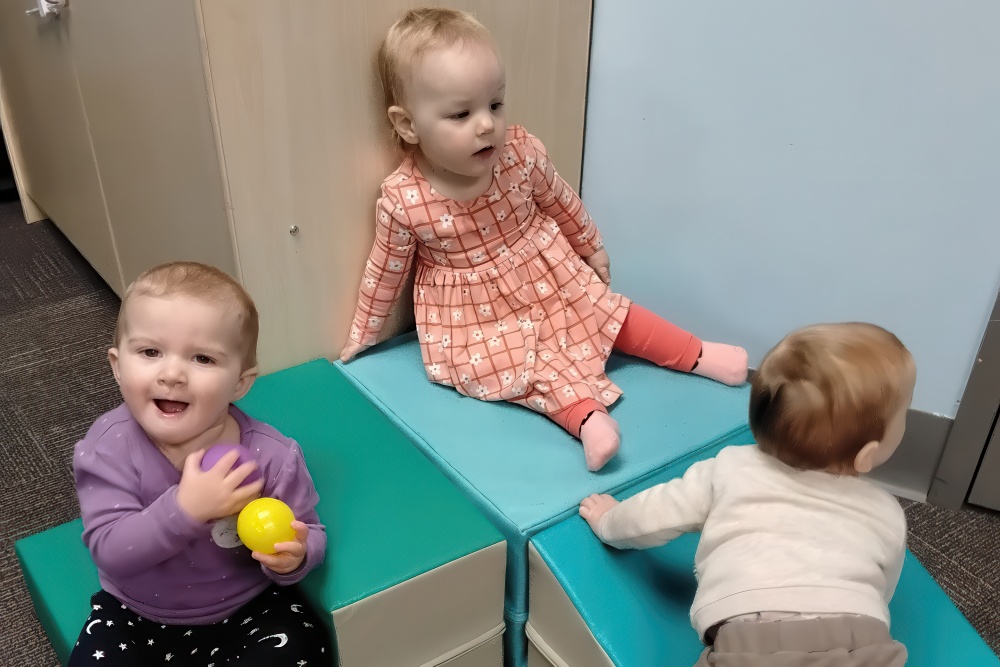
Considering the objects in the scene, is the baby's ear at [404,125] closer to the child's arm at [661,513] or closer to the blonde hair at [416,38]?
the blonde hair at [416,38]

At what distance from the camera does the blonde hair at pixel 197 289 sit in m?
0.85

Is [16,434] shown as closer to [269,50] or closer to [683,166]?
[269,50]

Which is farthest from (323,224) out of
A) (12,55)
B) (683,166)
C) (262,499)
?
(12,55)

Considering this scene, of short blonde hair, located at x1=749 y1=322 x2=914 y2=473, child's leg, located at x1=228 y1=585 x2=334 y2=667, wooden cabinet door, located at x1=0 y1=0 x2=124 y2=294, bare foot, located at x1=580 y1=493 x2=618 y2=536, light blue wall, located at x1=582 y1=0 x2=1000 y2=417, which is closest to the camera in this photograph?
short blonde hair, located at x1=749 y1=322 x2=914 y2=473

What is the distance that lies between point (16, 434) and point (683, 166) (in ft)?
4.35

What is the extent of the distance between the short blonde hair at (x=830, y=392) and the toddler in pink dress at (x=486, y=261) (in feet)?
1.04

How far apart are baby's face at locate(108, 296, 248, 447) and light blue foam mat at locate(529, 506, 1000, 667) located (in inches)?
16.4

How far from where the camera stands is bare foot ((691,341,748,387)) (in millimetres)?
1308

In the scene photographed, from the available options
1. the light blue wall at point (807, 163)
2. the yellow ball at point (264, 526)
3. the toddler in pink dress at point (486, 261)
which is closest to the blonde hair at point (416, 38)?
the toddler in pink dress at point (486, 261)

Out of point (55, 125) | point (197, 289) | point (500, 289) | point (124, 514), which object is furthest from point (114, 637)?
point (55, 125)

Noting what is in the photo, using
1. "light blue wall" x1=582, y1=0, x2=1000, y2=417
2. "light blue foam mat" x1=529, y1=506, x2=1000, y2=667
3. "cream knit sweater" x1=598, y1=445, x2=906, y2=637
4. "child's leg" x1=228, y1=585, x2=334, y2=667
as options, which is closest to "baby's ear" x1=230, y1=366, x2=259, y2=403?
"child's leg" x1=228, y1=585, x2=334, y2=667

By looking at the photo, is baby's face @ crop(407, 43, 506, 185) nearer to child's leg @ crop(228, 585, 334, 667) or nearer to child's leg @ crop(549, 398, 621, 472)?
child's leg @ crop(549, 398, 621, 472)

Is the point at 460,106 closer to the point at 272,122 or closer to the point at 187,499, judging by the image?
the point at 272,122

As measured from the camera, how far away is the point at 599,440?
1106 mm
